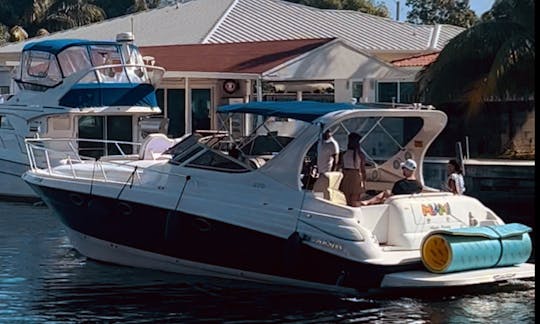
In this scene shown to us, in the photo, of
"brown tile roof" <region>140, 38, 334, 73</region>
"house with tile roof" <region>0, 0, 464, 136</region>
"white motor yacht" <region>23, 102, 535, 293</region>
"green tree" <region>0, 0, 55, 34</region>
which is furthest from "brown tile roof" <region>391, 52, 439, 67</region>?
"green tree" <region>0, 0, 55, 34</region>

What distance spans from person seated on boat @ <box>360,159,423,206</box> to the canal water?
136 centimetres

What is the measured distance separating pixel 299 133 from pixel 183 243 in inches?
83.6

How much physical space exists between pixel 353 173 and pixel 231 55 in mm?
17321

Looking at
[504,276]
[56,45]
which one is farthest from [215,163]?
[56,45]

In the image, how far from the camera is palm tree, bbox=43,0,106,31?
52.5m

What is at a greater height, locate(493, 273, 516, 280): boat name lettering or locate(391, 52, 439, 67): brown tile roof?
locate(391, 52, 439, 67): brown tile roof

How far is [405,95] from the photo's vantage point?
30.8 meters

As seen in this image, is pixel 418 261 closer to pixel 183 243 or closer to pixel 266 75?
pixel 183 243

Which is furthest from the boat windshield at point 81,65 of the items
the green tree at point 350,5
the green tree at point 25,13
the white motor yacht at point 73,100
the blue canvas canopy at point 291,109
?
the green tree at point 350,5

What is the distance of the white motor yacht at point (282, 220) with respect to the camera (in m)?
13.0

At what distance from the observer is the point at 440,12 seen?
59.9 metres

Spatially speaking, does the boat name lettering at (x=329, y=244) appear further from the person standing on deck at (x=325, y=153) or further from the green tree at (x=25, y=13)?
the green tree at (x=25, y=13)

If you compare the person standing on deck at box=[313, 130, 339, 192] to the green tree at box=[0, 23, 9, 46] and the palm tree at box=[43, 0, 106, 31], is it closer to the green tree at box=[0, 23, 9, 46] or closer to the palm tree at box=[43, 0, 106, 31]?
the green tree at box=[0, 23, 9, 46]

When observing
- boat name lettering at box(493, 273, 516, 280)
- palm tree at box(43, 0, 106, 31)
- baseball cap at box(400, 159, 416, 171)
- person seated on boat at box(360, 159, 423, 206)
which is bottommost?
boat name lettering at box(493, 273, 516, 280)
